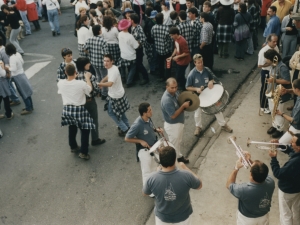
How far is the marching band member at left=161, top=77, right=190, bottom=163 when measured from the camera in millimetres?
5844

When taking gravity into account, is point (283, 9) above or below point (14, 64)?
above

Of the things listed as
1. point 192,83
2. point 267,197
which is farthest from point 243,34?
point 267,197

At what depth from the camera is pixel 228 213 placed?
5398 millimetres

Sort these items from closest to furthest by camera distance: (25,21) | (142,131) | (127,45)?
(142,131) < (127,45) < (25,21)

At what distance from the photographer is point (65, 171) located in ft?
22.1

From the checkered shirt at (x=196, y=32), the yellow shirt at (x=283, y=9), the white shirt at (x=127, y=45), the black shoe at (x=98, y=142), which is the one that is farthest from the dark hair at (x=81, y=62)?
the yellow shirt at (x=283, y=9)

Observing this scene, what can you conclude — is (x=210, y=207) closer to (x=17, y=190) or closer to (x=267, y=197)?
(x=267, y=197)

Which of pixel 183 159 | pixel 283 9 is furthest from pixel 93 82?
pixel 283 9

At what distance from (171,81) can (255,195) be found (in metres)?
2.45

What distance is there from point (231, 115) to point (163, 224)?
4.38 meters

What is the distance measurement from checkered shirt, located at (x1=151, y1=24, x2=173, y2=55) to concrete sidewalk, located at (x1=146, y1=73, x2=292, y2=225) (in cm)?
218

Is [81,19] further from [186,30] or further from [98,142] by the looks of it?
[98,142]

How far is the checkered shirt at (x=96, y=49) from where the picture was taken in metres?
8.70

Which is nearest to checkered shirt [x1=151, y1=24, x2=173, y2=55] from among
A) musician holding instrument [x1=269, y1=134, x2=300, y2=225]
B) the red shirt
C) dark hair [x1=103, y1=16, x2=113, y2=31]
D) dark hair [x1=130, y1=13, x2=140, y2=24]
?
dark hair [x1=130, y1=13, x2=140, y2=24]
